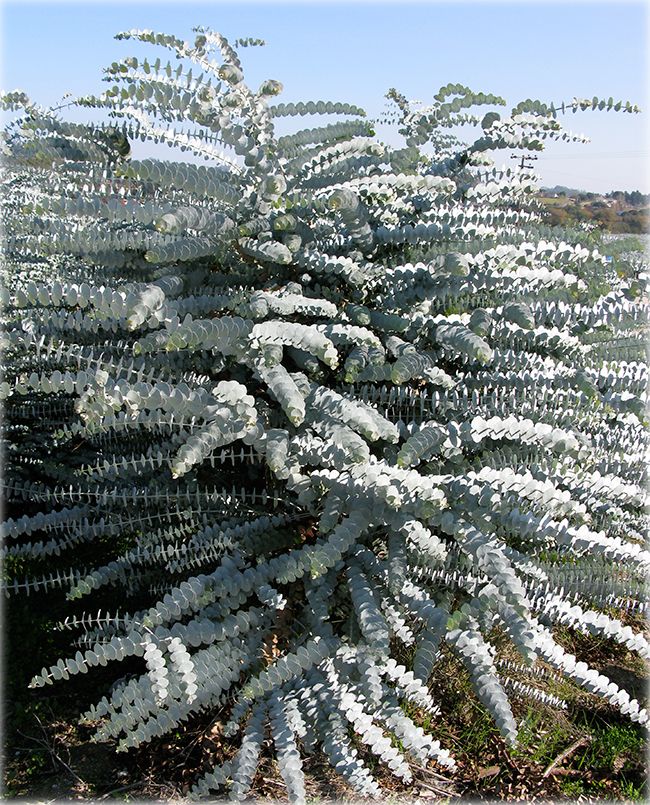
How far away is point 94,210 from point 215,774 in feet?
4.36

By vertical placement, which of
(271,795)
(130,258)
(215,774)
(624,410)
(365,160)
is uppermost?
(365,160)

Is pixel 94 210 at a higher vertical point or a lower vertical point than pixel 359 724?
higher

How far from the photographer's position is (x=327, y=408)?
169 centimetres

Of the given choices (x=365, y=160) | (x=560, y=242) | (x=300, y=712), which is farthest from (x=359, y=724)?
(x=365, y=160)

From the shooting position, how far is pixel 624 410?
1.93 meters

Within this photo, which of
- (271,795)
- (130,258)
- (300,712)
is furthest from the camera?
(130,258)

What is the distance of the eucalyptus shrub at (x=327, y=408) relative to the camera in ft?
5.35

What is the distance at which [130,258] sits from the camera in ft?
6.68

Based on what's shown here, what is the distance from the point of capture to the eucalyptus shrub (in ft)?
5.35

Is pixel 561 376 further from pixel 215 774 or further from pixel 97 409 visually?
pixel 215 774

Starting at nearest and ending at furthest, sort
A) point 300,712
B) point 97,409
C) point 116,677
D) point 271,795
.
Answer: point 97,409
point 300,712
point 271,795
point 116,677

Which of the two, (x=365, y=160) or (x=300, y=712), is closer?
(x=300, y=712)

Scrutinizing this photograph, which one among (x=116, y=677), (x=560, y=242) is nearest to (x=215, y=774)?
(x=116, y=677)

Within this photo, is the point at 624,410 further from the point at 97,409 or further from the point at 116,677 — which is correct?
the point at 116,677
